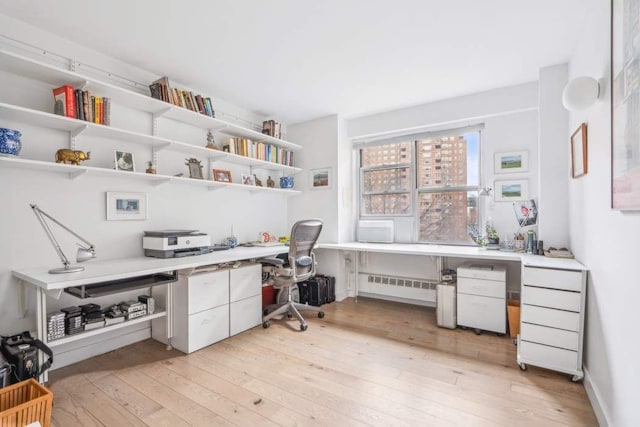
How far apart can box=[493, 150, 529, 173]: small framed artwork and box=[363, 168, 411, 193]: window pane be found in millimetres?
1019

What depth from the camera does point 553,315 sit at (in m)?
2.02

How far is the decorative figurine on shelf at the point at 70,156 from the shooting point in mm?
2074

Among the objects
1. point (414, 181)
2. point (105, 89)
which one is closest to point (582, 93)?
point (414, 181)

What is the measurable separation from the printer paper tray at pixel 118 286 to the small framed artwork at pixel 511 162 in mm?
3368

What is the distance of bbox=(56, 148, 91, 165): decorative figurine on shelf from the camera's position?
2.07 m

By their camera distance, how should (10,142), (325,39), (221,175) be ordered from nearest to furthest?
(10,142), (325,39), (221,175)

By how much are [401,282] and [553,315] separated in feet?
6.10

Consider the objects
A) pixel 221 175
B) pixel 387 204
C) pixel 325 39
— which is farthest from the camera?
pixel 387 204

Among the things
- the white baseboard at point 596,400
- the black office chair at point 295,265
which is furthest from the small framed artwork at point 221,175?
the white baseboard at point 596,400

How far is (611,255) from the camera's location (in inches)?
57.8

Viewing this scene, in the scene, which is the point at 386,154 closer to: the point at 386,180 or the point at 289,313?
the point at 386,180

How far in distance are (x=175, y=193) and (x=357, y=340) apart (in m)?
2.24

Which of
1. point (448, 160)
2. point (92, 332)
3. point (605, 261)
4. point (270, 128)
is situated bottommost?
point (92, 332)

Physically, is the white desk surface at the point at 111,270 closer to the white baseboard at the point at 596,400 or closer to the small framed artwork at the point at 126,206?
the small framed artwork at the point at 126,206
